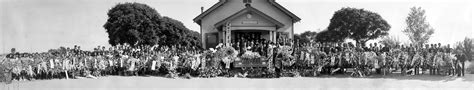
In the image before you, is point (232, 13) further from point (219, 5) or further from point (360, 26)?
point (360, 26)

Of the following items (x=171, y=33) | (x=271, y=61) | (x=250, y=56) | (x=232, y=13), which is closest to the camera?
(x=271, y=61)

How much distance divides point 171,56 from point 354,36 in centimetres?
3347

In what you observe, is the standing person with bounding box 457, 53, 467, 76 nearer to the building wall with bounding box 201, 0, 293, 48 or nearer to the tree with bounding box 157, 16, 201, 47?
the building wall with bounding box 201, 0, 293, 48

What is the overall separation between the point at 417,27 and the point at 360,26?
34.3ft

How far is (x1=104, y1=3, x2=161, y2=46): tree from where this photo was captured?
4191 cm

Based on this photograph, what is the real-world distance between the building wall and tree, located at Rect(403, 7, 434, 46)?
12.5m

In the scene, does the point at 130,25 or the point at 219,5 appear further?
the point at 130,25

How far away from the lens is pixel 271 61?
Result: 18672 mm

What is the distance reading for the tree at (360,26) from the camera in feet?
158

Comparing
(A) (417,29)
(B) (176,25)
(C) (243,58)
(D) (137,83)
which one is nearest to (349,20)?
(A) (417,29)

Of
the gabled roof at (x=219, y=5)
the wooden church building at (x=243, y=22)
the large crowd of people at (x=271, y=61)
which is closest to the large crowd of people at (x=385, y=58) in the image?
the large crowd of people at (x=271, y=61)

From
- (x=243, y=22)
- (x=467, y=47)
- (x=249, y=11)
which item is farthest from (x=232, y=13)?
(x=467, y=47)

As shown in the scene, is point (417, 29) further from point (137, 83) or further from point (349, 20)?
point (137, 83)

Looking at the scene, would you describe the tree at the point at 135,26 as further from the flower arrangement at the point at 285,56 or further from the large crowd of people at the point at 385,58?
the large crowd of people at the point at 385,58
